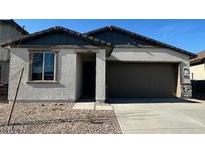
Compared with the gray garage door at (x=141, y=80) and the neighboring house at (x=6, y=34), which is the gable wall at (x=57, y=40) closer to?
the gray garage door at (x=141, y=80)

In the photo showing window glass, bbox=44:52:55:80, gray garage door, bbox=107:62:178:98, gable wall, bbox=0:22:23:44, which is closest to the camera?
window glass, bbox=44:52:55:80

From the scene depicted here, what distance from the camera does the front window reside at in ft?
38.4

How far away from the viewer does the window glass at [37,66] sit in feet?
38.4

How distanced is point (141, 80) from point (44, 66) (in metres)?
7.70

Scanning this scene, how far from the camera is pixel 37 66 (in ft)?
38.5

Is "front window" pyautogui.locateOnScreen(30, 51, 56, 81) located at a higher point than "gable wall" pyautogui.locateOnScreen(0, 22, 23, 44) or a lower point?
lower

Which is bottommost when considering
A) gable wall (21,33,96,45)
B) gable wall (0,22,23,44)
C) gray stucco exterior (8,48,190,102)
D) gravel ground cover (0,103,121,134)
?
gravel ground cover (0,103,121,134)

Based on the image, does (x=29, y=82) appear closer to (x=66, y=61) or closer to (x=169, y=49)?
(x=66, y=61)

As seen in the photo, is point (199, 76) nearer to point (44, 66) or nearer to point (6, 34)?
point (44, 66)

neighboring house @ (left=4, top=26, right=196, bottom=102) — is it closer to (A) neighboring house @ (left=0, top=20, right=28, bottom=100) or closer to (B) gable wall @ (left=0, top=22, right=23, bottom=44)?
(A) neighboring house @ (left=0, top=20, right=28, bottom=100)

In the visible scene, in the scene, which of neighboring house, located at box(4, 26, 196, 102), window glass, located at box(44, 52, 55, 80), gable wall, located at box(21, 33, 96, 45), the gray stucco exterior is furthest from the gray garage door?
window glass, located at box(44, 52, 55, 80)

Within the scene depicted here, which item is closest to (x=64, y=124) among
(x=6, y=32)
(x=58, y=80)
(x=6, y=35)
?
(x=58, y=80)

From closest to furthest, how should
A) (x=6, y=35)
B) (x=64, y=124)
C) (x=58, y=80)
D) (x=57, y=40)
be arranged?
(x=64, y=124) < (x=58, y=80) < (x=57, y=40) < (x=6, y=35)
